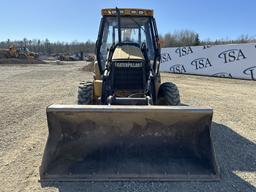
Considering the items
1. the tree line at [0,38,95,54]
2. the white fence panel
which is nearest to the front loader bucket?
the white fence panel

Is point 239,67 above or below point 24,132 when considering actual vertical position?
above

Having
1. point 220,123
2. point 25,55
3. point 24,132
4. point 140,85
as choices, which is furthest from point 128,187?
point 25,55

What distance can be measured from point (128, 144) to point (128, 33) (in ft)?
10.4

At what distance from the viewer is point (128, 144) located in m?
4.07

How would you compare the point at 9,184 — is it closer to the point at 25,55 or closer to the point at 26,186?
the point at 26,186

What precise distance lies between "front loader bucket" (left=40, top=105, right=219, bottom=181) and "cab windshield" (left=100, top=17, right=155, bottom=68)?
240 cm

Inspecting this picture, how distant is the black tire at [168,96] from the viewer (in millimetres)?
5699

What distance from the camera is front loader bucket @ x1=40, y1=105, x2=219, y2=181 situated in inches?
144

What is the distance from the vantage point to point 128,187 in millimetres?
3529

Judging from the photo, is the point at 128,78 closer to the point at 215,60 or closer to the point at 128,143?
the point at 128,143

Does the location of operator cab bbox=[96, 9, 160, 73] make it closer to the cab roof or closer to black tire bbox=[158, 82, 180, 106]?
the cab roof

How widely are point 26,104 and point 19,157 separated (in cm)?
476

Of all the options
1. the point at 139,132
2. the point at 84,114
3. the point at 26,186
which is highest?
the point at 84,114

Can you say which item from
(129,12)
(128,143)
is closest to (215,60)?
(129,12)
